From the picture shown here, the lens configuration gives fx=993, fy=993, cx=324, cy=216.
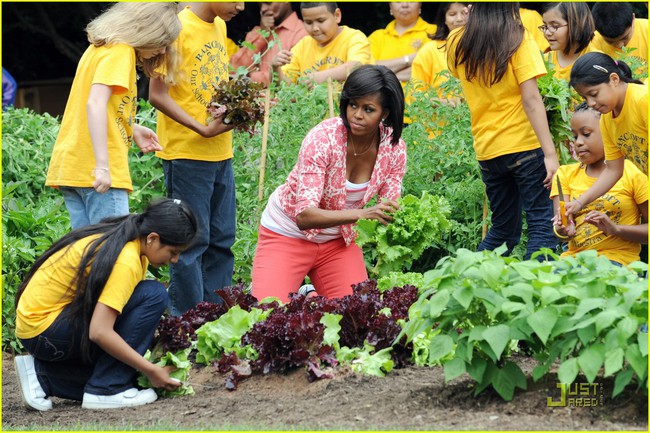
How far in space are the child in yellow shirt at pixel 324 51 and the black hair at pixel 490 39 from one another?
89.5 inches

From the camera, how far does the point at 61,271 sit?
4.55 metres

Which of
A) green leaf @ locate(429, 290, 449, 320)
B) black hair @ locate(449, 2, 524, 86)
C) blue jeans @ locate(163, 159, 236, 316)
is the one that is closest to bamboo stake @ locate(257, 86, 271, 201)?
blue jeans @ locate(163, 159, 236, 316)

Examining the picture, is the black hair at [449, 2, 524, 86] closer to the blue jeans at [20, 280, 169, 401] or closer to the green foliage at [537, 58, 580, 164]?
the green foliage at [537, 58, 580, 164]

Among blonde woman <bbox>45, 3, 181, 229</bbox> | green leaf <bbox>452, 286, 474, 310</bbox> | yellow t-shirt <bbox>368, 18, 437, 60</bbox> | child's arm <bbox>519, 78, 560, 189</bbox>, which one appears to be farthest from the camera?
yellow t-shirt <bbox>368, 18, 437, 60</bbox>

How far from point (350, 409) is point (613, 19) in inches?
184

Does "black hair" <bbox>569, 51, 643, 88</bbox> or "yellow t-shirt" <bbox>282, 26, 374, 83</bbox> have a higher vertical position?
"black hair" <bbox>569, 51, 643, 88</bbox>

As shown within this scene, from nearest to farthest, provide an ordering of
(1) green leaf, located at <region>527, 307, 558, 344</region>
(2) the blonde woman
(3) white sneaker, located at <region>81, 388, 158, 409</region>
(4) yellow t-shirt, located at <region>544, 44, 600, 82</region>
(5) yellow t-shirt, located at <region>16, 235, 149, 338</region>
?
(1) green leaf, located at <region>527, 307, 558, 344</region>, (5) yellow t-shirt, located at <region>16, 235, 149, 338</region>, (3) white sneaker, located at <region>81, 388, 158, 409</region>, (2) the blonde woman, (4) yellow t-shirt, located at <region>544, 44, 600, 82</region>

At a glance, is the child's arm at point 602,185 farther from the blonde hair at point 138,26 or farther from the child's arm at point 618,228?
the blonde hair at point 138,26

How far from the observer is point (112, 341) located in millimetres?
4398

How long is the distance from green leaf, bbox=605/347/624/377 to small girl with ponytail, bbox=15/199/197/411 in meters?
1.97

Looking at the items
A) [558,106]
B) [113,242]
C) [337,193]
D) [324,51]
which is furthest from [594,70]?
[324,51]

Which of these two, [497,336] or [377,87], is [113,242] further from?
[497,336]

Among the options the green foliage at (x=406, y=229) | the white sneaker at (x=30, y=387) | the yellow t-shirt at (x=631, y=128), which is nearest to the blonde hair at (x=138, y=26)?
the green foliage at (x=406, y=229)

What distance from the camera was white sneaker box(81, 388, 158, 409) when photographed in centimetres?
459
